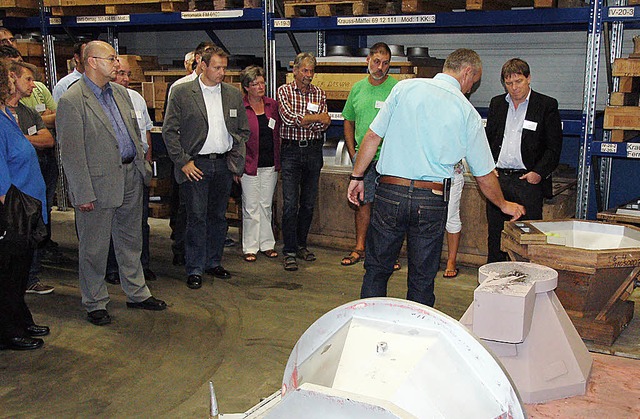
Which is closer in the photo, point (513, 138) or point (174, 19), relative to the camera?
point (513, 138)

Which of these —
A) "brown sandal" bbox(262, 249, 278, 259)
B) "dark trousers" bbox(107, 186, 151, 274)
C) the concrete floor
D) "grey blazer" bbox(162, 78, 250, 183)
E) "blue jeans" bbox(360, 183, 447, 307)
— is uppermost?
"grey blazer" bbox(162, 78, 250, 183)

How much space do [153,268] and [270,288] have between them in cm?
124

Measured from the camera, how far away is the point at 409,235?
12.8 ft

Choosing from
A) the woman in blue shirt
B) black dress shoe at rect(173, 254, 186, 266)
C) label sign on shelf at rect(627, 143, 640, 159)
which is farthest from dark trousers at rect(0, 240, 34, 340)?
label sign on shelf at rect(627, 143, 640, 159)

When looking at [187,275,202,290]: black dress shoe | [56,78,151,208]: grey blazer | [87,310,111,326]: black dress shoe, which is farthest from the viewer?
[187,275,202,290]: black dress shoe

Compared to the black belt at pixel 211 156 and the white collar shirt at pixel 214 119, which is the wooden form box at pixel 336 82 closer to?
the white collar shirt at pixel 214 119

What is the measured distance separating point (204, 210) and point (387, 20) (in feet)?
8.04

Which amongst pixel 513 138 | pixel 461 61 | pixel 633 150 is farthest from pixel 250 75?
pixel 633 150

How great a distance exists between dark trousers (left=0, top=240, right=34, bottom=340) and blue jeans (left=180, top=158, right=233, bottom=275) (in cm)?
142

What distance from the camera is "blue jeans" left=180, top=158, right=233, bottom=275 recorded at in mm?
5324

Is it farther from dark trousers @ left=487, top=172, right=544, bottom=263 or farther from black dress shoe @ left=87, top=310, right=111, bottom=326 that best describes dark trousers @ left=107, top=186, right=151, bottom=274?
dark trousers @ left=487, top=172, right=544, bottom=263

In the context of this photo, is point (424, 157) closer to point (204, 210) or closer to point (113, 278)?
point (204, 210)

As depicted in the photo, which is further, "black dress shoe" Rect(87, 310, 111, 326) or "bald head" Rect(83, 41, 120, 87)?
"black dress shoe" Rect(87, 310, 111, 326)

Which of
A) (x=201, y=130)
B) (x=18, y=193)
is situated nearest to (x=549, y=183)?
(x=201, y=130)
